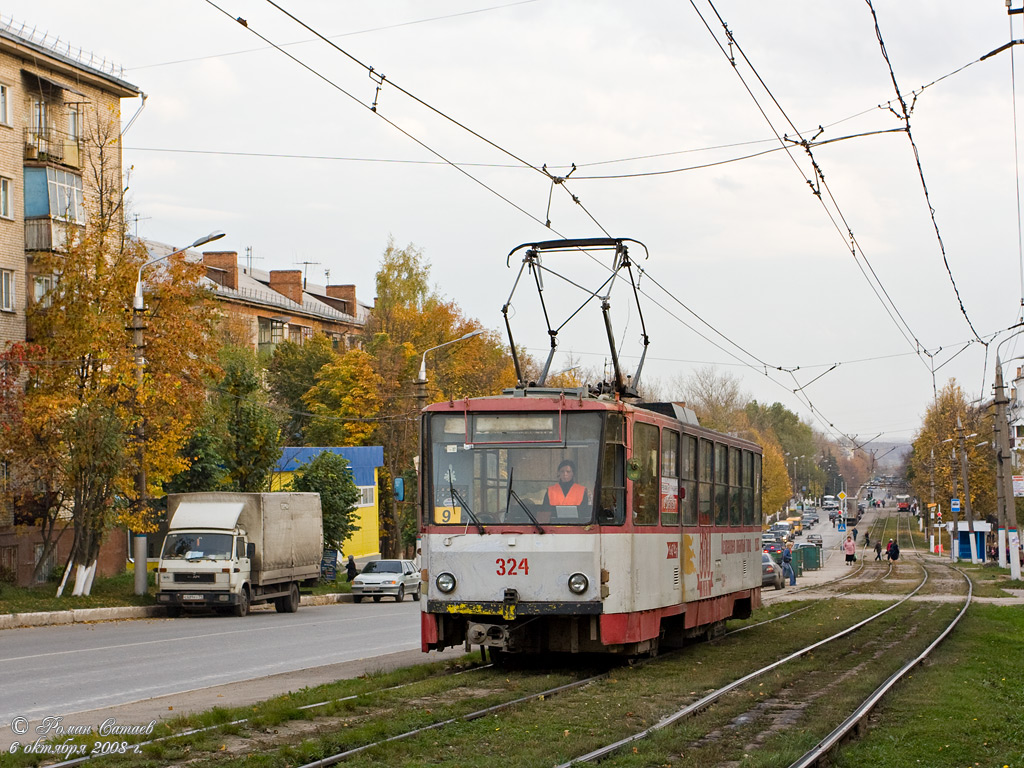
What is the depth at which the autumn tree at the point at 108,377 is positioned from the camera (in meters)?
29.2

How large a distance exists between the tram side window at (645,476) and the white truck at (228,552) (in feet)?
55.9

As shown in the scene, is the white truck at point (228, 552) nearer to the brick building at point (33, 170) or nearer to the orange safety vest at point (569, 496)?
the brick building at point (33, 170)

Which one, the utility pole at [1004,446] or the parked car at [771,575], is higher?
the utility pole at [1004,446]

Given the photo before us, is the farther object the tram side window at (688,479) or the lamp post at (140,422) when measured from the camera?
the lamp post at (140,422)

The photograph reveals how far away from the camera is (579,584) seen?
13.5 meters

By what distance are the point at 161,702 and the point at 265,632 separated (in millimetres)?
11543

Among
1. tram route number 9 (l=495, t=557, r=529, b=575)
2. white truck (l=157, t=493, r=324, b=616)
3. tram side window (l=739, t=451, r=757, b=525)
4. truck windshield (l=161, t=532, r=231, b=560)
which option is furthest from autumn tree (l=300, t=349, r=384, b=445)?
tram route number 9 (l=495, t=557, r=529, b=575)

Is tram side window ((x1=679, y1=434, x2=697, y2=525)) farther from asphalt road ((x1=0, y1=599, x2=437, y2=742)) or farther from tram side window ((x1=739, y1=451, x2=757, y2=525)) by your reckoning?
asphalt road ((x1=0, y1=599, x2=437, y2=742))

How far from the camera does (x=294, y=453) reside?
5353 centimetres

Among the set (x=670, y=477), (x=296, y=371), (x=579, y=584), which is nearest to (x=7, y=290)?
(x=670, y=477)

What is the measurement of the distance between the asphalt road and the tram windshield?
2.61 meters

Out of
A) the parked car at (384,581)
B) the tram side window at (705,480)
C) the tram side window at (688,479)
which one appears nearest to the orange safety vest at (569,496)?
the tram side window at (688,479)

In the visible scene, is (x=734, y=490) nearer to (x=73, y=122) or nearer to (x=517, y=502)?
(x=517, y=502)

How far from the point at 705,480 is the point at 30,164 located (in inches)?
1151
